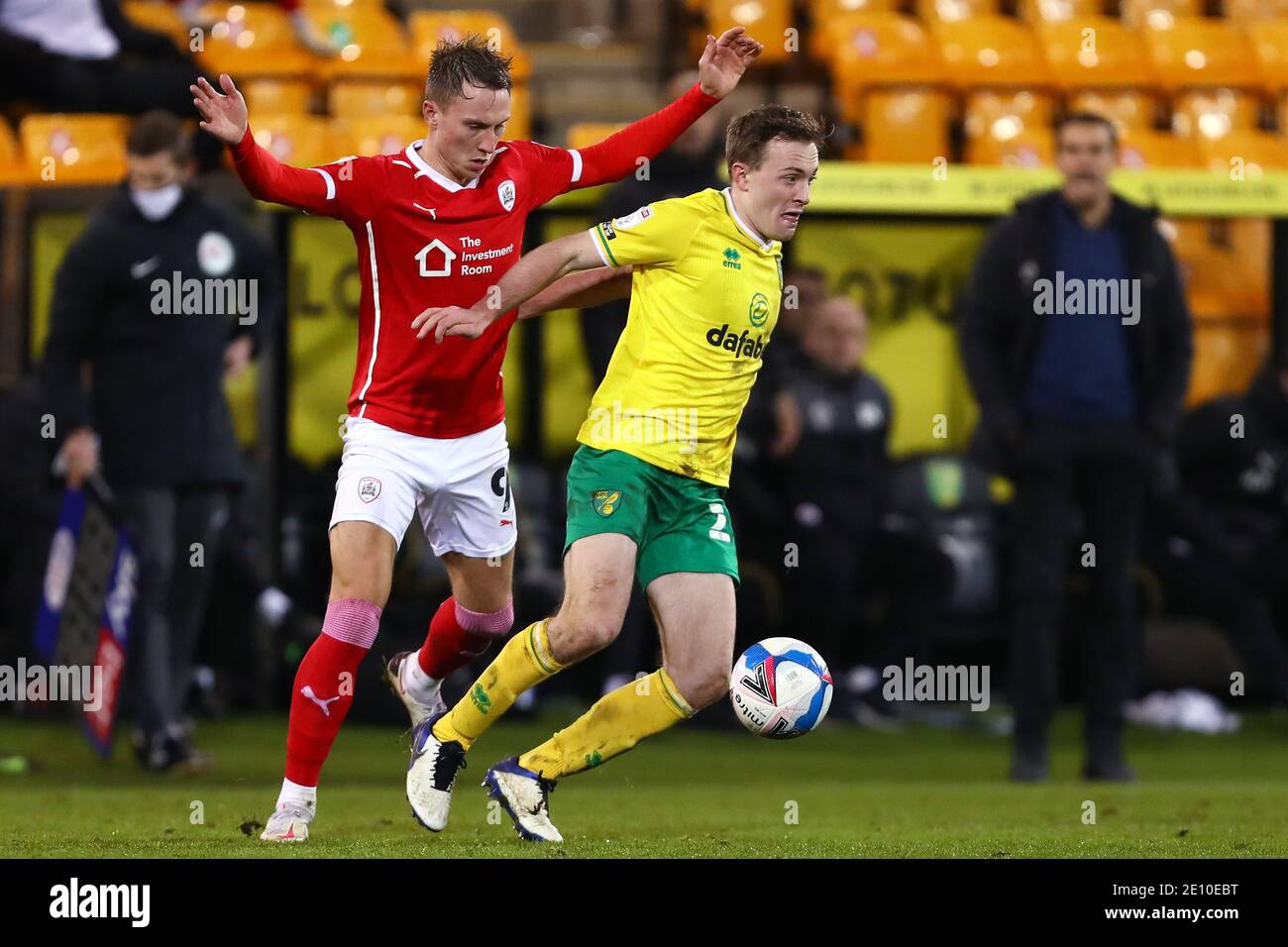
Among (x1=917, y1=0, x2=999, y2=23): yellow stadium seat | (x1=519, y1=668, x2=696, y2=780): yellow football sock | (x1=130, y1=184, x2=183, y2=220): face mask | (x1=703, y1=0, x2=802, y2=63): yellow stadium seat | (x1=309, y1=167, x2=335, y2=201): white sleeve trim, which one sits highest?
(x1=917, y1=0, x2=999, y2=23): yellow stadium seat

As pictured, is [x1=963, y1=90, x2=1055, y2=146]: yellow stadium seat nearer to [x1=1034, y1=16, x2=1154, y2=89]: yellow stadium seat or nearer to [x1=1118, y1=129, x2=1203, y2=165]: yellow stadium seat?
[x1=1034, y1=16, x2=1154, y2=89]: yellow stadium seat

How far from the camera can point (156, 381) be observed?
8250 millimetres

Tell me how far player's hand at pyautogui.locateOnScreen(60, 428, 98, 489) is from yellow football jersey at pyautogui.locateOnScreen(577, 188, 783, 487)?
283cm

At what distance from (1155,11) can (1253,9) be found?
0.93m

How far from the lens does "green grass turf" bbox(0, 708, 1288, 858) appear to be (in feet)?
18.6

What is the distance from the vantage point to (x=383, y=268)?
5.96m

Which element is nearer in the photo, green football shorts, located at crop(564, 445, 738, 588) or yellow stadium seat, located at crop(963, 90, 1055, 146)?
green football shorts, located at crop(564, 445, 738, 588)

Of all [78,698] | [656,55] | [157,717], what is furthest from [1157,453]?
[656,55]

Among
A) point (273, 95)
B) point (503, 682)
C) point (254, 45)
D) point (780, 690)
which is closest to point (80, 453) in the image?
point (503, 682)

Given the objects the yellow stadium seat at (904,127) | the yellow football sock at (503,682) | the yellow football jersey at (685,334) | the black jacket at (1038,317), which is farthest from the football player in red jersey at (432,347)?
the yellow stadium seat at (904,127)

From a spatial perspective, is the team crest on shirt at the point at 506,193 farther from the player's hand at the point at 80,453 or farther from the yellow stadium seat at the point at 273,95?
the yellow stadium seat at the point at 273,95

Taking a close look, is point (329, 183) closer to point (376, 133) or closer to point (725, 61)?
point (725, 61)

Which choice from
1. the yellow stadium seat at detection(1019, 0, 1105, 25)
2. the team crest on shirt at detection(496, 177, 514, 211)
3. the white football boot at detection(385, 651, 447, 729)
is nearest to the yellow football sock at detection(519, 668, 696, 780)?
the white football boot at detection(385, 651, 447, 729)
